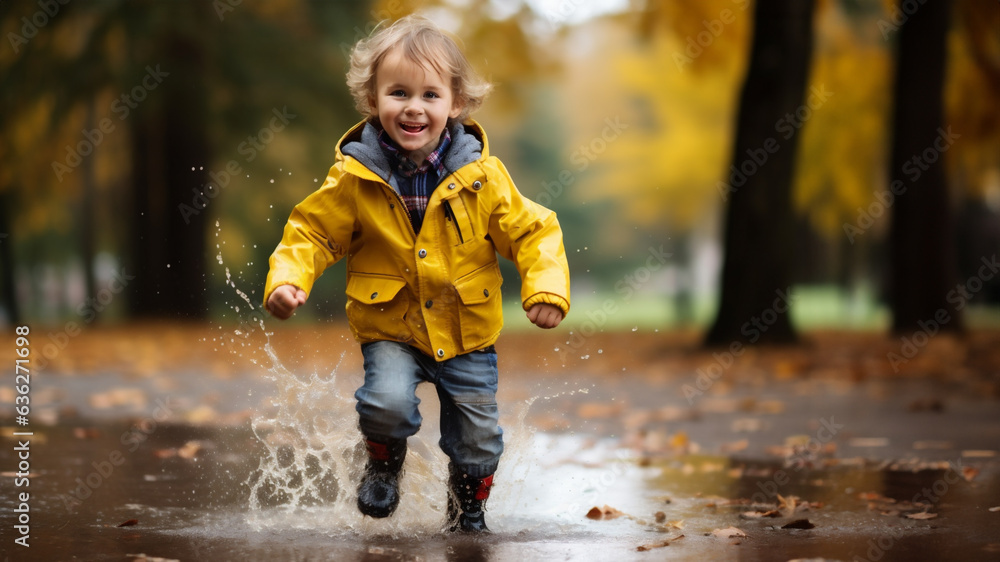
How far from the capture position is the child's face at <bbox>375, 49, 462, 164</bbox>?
3.99 meters

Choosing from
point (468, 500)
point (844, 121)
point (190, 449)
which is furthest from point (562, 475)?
point (844, 121)

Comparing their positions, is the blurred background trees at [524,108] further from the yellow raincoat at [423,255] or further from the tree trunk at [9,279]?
the yellow raincoat at [423,255]

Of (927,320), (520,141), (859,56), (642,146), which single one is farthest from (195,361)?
(520,141)

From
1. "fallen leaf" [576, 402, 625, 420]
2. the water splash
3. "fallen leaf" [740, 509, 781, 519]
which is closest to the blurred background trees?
"fallen leaf" [576, 402, 625, 420]

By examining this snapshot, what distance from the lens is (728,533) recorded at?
4059 mm

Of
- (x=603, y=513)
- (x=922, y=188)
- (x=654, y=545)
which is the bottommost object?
(x=654, y=545)

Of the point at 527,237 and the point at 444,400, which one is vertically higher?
the point at 527,237

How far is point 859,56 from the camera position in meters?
19.1

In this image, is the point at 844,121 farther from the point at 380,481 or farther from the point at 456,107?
the point at 380,481

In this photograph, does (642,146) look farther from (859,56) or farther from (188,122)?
(188,122)

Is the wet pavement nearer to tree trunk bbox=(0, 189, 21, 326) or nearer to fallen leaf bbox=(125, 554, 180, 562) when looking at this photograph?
fallen leaf bbox=(125, 554, 180, 562)

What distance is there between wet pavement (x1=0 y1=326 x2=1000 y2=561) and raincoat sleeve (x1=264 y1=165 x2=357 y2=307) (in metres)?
0.78

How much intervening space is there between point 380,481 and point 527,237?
1054 mm

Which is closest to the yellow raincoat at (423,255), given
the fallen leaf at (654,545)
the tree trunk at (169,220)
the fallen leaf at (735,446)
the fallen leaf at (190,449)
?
the fallen leaf at (654,545)
